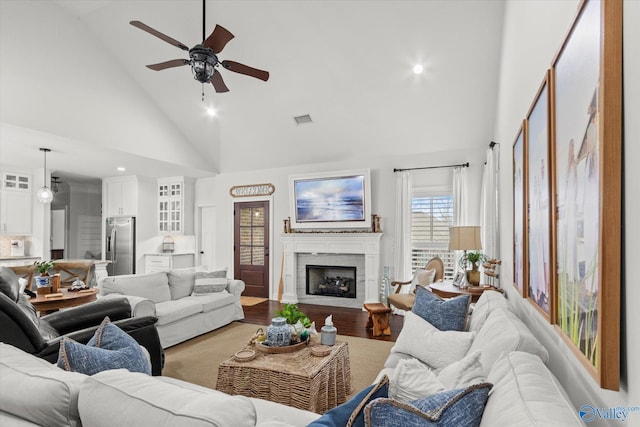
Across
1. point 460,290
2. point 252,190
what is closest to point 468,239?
point 460,290

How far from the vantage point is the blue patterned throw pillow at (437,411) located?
2.89 ft

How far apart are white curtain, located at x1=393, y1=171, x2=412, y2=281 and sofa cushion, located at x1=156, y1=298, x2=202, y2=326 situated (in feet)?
9.91

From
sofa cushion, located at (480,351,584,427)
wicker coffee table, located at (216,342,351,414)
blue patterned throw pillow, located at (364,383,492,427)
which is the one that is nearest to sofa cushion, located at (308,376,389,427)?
blue patterned throw pillow, located at (364,383,492,427)

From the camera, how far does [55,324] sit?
98.7 inches

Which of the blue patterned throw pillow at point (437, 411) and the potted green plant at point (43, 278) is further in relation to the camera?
the potted green plant at point (43, 278)

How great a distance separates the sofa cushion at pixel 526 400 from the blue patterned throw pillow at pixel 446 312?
134cm

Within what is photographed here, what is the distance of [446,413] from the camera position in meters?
0.95

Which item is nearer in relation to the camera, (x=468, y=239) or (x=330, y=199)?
(x=468, y=239)

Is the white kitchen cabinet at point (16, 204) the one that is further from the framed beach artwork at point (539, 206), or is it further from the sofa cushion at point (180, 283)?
the framed beach artwork at point (539, 206)

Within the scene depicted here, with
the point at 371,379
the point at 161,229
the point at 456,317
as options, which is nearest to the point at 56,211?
the point at 161,229

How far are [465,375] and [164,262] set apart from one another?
7014mm

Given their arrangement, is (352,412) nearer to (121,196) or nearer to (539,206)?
(539,206)

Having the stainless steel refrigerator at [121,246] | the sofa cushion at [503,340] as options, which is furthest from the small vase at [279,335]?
the stainless steel refrigerator at [121,246]

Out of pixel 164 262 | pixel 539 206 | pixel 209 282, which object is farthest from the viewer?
pixel 164 262
